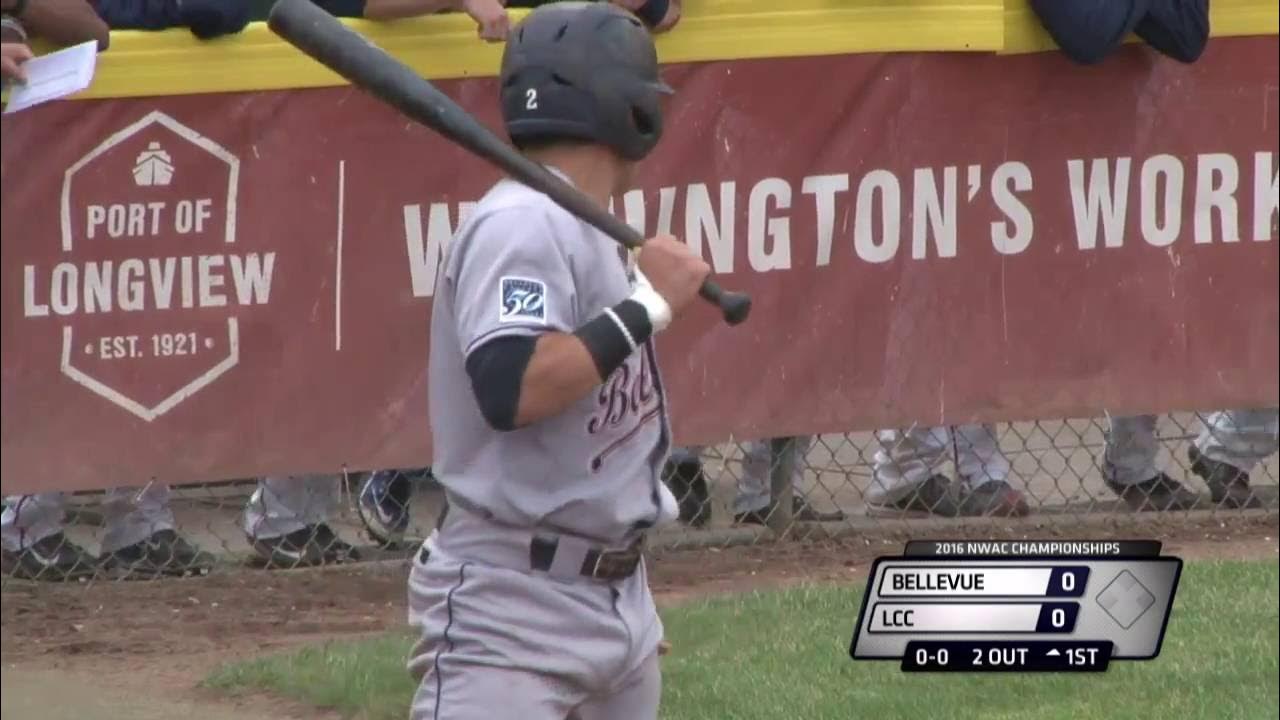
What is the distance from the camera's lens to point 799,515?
7.46m

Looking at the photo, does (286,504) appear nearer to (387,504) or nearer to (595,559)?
(387,504)

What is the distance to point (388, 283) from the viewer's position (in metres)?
6.84

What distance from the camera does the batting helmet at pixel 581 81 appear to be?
12.0 ft

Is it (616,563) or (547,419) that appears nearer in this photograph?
(547,419)

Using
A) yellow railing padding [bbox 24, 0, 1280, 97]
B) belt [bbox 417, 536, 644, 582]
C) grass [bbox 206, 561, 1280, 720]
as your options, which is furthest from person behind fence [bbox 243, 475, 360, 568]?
belt [bbox 417, 536, 644, 582]

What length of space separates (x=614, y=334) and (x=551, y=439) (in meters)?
0.24

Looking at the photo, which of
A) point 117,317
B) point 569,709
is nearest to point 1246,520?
point 117,317

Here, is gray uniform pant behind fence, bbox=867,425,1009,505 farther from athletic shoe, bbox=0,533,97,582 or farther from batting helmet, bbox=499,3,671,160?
batting helmet, bbox=499,3,671,160

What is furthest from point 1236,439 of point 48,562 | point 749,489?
point 48,562

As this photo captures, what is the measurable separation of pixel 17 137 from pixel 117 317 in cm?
56

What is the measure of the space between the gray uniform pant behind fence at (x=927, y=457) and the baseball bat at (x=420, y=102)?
3.85m

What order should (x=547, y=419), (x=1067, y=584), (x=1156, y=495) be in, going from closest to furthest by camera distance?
(x=547, y=419) < (x=1067, y=584) < (x=1156, y=495)

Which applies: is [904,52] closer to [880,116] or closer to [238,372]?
[880,116]

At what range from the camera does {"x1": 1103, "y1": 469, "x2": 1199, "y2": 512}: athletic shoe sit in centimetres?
768
